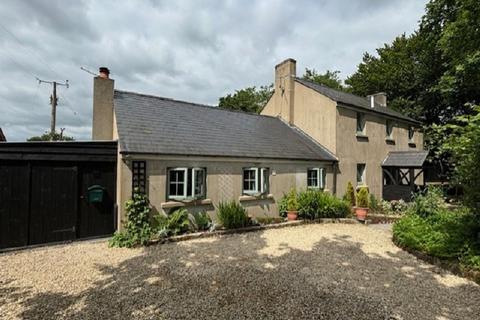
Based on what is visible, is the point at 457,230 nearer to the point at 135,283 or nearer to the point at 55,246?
the point at 135,283

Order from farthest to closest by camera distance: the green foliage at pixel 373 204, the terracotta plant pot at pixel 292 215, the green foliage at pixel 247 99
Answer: the green foliage at pixel 247 99 < the green foliage at pixel 373 204 < the terracotta plant pot at pixel 292 215

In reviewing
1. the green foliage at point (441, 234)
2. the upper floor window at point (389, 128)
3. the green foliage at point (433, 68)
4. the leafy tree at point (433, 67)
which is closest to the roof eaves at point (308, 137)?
the green foliage at point (433, 68)

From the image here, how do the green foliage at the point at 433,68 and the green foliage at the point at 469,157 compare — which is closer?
the green foliage at the point at 469,157

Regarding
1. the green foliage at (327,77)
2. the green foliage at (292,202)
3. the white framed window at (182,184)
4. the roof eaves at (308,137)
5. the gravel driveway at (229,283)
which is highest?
the green foliage at (327,77)

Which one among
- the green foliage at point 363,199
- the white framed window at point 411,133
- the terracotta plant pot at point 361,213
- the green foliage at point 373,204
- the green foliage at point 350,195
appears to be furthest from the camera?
the white framed window at point 411,133

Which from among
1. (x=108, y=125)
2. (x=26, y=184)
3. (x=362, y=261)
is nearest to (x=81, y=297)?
(x=26, y=184)

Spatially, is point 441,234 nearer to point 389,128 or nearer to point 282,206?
point 282,206

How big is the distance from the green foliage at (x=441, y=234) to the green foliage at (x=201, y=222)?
6.58 meters

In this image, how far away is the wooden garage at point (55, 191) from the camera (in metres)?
7.61

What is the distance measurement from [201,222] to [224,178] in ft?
6.84

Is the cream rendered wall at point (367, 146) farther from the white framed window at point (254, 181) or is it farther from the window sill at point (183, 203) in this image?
the window sill at point (183, 203)

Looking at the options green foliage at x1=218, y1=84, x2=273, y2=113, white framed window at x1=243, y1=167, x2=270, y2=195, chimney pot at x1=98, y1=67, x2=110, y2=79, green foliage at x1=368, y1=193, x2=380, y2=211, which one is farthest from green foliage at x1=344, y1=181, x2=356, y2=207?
green foliage at x1=218, y1=84, x2=273, y2=113

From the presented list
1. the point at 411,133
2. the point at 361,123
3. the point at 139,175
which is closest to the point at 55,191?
the point at 139,175

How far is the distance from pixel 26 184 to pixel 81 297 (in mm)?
4771
